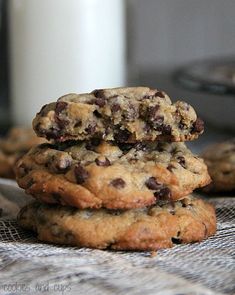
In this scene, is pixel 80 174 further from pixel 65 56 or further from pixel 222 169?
pixel 65 56

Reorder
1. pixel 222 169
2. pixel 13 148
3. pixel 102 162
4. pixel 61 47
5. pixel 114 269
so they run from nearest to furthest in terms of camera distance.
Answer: pixel 114 269, pixel 102 162, pixel 222 169, pixel 13 148, pixel 61 47

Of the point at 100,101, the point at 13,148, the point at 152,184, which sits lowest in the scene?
the point at 13,148

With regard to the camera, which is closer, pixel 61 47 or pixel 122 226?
pixel 122 226

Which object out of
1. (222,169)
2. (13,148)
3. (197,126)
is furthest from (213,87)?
(197,126)

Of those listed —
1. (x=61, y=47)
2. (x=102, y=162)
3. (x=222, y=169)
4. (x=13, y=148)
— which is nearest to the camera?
(x=102, y=162)

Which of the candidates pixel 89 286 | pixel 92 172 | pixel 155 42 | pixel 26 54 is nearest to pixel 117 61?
pixel 26 54

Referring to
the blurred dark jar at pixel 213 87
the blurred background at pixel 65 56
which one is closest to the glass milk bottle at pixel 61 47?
the blurred background at pixel 65 56
